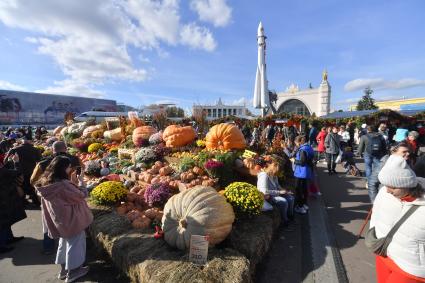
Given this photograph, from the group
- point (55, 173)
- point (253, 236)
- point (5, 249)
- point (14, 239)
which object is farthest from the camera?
point (14, 239)

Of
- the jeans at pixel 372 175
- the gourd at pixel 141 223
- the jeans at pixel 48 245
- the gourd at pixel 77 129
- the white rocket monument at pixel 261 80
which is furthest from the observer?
the white rocket monument at pixel 261 80

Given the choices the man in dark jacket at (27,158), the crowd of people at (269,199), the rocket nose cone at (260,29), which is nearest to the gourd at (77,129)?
the crowd of people at (269,199)

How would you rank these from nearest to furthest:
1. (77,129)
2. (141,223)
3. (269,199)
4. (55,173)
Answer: (55,173) < (141,223) < (269,199) < (77,129)

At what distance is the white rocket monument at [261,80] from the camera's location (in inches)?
2146

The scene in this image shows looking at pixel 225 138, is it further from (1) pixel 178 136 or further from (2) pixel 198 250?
(2) pixel 198 250

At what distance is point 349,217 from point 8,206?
6477 millimetres

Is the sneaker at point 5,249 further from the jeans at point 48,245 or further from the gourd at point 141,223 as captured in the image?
the gourd at point 141,223

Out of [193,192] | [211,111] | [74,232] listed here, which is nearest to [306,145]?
[193,192]

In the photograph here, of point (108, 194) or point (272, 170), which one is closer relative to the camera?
point (108, 194)

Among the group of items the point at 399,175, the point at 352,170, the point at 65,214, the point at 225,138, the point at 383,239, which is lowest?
the point at 352,170

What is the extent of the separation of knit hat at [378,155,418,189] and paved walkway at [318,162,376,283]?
6.18 feet

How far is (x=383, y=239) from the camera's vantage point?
6.43 feet

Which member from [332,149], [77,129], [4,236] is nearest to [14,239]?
[4,236]

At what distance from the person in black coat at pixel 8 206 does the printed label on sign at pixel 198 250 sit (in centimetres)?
→ 342
